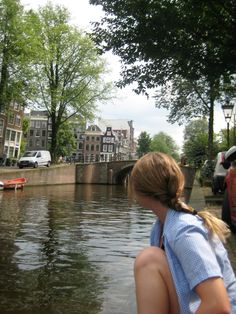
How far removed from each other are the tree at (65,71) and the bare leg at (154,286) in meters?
35.7

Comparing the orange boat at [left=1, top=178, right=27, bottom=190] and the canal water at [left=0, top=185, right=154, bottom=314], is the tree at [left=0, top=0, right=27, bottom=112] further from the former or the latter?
the canal water at [left=0, top=185, right=154, bottom=314]

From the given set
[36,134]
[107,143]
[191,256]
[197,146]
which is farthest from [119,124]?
[191,256]

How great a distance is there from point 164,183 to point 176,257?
0.30m

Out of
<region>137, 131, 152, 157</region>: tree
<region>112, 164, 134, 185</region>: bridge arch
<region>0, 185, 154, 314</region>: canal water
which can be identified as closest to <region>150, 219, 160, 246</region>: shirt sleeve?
Answer: <region>0, 185, 154, 314</region>: canal water

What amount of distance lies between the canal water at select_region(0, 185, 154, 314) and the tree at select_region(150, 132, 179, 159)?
8158 cm

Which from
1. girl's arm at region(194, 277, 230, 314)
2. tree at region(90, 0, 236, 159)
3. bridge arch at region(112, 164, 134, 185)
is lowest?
girl's arm at region(194, 277, 230, 314)

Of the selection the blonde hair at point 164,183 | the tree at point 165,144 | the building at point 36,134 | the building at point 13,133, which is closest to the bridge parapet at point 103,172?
the building at point 13,133

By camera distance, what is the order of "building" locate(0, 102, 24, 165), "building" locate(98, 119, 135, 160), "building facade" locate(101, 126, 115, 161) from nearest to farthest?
"building" locate(0, 102, 24, 165) < "building facade" locate(101, 126, 115, 161) < "building" locate(98, 119, 135, 160)

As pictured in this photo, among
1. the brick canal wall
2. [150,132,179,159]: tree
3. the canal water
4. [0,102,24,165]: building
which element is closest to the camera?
the canal water

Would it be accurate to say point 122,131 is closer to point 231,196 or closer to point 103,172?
point 103,172

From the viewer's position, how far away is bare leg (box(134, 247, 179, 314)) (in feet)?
5.69

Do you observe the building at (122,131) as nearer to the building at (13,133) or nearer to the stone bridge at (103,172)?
the building at (13,133)

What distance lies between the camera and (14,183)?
29.0 metres

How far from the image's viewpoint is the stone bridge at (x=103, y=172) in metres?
45.8
